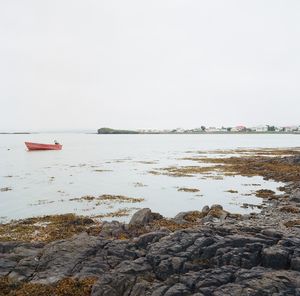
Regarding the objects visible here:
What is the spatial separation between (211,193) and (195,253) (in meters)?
25.6

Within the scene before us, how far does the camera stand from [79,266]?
1333cm

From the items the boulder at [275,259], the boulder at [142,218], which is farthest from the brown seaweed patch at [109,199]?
the boulder at [275,259]

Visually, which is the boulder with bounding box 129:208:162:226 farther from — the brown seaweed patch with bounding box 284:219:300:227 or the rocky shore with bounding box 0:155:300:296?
the brown seaweed patch with bounding box 284:219:300:227

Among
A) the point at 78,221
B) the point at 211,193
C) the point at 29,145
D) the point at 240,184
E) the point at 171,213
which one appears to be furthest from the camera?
the point at 29,145

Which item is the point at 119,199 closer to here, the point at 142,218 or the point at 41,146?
the point at 142,218

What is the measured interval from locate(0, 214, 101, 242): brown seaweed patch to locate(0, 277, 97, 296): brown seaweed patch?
732 cm

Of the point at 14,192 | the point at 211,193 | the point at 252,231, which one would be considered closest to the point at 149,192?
the point at 211,193

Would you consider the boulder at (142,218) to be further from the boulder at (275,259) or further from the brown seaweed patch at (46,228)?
the boulder at (275,259)

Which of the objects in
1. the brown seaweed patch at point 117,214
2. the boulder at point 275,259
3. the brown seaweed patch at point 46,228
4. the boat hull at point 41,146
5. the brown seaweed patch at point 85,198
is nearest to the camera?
the boulder at point 275,259

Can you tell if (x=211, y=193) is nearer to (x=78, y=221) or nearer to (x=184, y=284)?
(x=78, y=221)

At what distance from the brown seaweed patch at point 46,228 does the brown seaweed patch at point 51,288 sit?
24.0ft

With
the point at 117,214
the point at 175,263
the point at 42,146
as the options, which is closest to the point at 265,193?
the point at 117,214

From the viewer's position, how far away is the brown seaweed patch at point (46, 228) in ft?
68.2

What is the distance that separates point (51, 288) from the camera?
12164 millimetres
